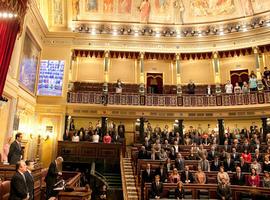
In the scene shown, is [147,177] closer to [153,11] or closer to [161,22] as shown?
[161,22]

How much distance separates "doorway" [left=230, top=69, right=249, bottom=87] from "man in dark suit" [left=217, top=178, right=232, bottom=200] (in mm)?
10807

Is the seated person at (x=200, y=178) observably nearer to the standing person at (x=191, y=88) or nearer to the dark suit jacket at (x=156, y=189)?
the dark suit jacket at (x=156, y=189)

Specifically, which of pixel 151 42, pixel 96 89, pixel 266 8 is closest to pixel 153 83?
pixel 151 42

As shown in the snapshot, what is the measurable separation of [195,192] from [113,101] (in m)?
8.54

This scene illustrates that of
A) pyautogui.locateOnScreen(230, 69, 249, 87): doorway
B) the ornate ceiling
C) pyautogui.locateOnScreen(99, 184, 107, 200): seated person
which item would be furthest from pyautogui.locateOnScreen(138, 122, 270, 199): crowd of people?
the ornate ceiling

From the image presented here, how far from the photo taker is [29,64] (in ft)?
41.1

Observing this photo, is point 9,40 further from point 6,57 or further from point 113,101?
point 113,101

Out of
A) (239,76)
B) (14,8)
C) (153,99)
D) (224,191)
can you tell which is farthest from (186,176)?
(239,76)

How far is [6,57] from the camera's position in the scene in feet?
26.7

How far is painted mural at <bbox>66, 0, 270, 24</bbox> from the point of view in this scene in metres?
16.9

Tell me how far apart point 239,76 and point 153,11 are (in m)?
6.77

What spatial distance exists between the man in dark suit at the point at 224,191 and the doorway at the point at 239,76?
10.8m

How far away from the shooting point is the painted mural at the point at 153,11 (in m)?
16.9

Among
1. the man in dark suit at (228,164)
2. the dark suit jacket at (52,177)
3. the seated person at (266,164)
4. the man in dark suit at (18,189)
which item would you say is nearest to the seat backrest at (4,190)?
the man in dark suit at (18,189)
